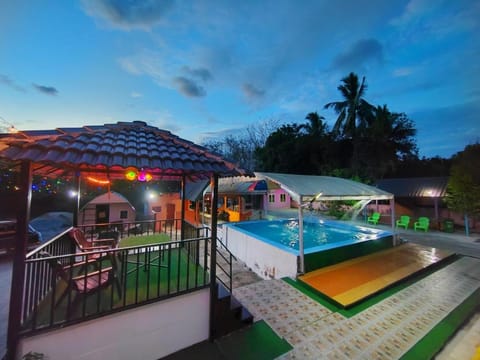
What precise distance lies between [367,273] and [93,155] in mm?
6804

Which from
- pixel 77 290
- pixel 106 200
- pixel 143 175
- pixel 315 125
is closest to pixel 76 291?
pixel 77 290

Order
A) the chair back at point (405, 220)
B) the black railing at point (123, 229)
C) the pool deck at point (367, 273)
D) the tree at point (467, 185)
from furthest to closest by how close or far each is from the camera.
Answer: the chair back at point (405, 220)
the tree at point (467, 185)
the black railing at point (123, 229)
the pool deck at point (367, 273)

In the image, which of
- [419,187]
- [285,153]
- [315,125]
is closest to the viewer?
[419,187]

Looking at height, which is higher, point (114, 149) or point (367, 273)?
point (114, 149)

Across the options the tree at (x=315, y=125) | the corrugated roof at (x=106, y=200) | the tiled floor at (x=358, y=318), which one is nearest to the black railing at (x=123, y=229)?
the tiled floor at (x=358, y=318)

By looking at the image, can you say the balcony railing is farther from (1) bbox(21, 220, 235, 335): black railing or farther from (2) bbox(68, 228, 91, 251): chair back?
(2) bbox(68, 228, 91, 251): chair back

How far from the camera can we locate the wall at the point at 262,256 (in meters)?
5.58

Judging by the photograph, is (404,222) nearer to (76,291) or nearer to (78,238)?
(76,291)

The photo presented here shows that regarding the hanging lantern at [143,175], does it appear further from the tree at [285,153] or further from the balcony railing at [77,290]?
the tree at [285,153]

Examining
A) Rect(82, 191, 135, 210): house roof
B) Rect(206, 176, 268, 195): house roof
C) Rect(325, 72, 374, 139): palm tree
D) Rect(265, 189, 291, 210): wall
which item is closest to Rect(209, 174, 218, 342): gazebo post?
Rect(206, 176, 268, 195): house roof

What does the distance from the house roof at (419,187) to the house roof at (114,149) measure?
45.4 ft

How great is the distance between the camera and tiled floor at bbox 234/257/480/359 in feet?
9.21

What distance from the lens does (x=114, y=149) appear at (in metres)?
2.44

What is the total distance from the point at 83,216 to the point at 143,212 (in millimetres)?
6456
